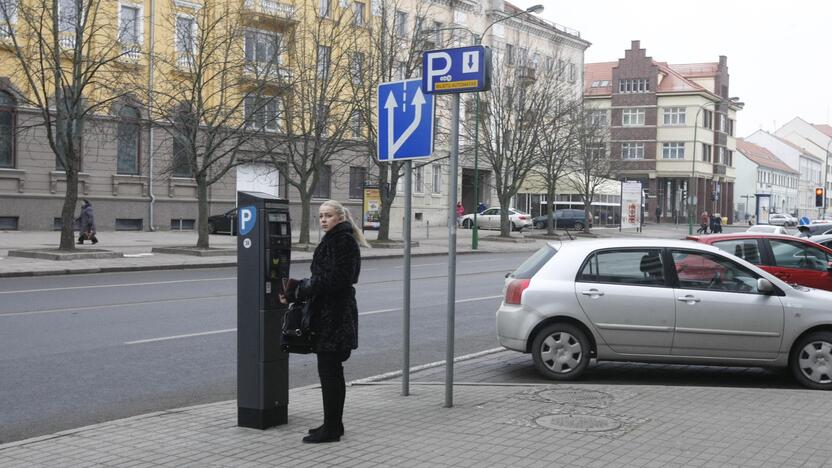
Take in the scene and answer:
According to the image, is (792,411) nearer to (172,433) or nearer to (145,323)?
(172,433)

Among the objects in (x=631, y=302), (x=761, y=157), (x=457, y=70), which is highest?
(x=761, y=157)

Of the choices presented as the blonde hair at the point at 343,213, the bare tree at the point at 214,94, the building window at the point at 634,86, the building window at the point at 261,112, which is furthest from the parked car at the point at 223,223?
the building window at the point at 634,86

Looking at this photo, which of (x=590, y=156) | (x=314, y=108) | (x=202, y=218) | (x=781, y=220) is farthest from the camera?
(x=781, y=220)

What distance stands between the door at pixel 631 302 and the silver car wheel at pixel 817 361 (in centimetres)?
131

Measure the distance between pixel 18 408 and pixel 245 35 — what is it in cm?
2572

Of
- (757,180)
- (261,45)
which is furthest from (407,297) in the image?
(757,180)

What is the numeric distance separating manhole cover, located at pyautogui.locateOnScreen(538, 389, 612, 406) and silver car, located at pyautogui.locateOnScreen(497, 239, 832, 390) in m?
1.10

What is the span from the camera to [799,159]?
12756 cm

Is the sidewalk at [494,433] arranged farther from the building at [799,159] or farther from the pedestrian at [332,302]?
the building at [799,159]

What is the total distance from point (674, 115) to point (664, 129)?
1.67m

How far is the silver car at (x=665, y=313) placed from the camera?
8742 millimetres

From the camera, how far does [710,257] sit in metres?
8.98

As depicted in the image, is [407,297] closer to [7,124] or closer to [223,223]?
[7,124]

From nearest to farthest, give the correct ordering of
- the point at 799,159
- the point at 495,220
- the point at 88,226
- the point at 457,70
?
the point at 457,70
the point at 88,226
the point at 495,220
the point at 799,159
